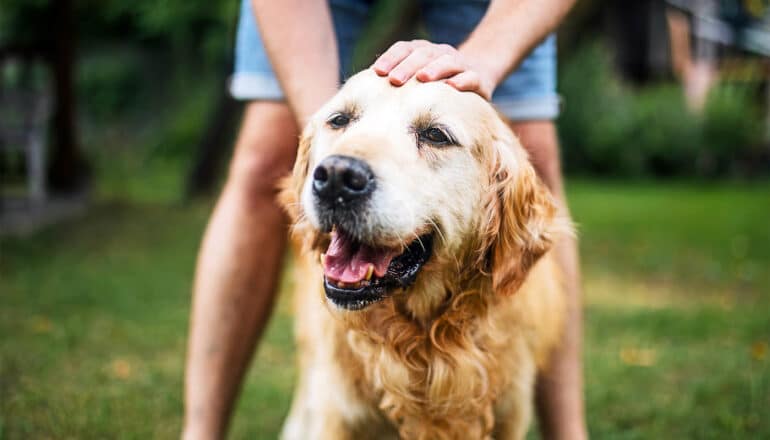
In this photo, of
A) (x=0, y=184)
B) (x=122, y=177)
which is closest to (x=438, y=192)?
(x=0, y=184)

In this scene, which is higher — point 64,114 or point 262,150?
point 262,150

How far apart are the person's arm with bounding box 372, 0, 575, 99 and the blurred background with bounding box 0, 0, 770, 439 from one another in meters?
1.41

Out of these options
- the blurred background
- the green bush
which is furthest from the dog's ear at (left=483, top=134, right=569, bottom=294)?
the green bush

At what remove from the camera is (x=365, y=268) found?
1.99 metres

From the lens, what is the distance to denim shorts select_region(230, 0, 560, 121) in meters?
2.54

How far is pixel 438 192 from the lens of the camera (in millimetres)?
2055

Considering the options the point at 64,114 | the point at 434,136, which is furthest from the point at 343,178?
the point at 64,114

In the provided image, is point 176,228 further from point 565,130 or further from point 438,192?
point 565,130

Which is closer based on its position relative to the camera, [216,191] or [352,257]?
[352,257]

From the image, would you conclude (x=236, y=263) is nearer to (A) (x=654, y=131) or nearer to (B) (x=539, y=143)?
(B) (x=539, y=143)

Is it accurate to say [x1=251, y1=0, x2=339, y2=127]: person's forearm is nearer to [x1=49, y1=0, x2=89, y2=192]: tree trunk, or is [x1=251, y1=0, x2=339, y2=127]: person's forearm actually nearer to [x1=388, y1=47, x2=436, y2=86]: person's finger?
[x1=388, y1=47, x2=436, y2=86]: person's finger

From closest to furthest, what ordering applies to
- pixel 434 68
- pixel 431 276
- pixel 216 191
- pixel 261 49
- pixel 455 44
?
pixel 434 68 < pixel 431 276 < pixel 261 49 < pixel 455 44 < pixel 216 191

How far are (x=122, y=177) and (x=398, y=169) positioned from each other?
1139 centimetres

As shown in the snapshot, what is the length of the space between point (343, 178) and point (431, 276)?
0.46 m
